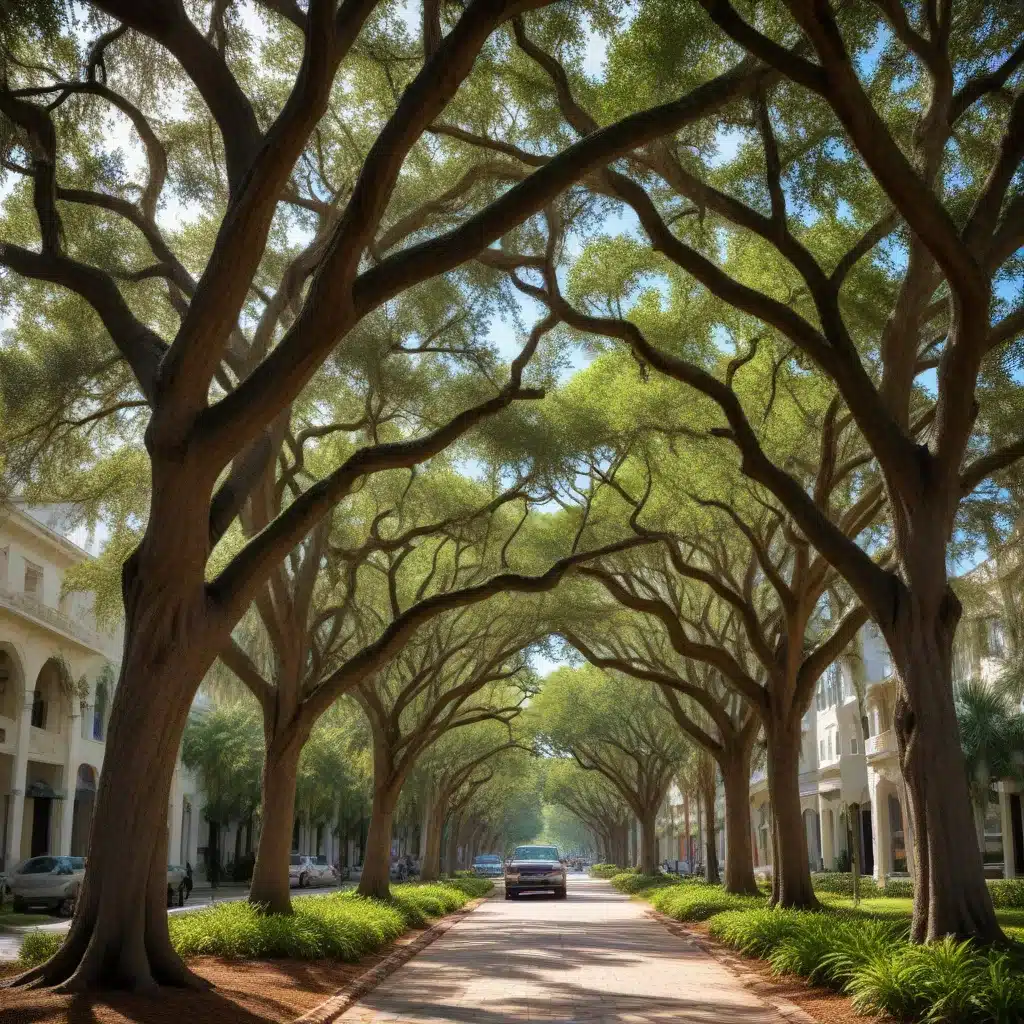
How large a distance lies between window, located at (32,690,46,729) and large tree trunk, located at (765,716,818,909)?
28637 mm

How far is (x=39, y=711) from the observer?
40938 mm

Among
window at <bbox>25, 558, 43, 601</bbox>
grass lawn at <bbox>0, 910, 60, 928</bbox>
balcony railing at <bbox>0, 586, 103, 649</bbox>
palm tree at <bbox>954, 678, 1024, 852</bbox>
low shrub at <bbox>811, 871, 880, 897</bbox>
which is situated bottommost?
grass lawn at <bbox>0, 910, 60, 928</bbox>

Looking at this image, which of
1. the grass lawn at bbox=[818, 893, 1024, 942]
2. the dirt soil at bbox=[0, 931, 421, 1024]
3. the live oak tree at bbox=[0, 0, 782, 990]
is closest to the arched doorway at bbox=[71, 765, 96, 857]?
the grass lawn at bbox=[818, 893, 1024, 942]

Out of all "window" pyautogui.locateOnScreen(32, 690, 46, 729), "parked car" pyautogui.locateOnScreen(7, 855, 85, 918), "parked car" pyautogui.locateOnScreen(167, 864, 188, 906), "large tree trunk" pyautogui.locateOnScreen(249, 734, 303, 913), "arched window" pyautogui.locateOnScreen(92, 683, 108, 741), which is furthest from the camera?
"arched window" pyautogui.locateOnScreen(92, 683, 108, 741)

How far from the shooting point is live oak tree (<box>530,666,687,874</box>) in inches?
1725

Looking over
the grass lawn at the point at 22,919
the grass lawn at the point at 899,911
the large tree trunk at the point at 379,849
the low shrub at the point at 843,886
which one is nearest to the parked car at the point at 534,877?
the low shrub at the point at 843,886

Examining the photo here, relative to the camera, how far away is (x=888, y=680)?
4472cm

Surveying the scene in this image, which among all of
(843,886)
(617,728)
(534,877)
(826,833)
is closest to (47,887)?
(534,877)

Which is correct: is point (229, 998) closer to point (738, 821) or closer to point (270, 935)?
point (270, 935)

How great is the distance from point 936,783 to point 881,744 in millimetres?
34506

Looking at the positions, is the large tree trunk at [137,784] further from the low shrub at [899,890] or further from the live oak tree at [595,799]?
the live oak tree at [595,799]

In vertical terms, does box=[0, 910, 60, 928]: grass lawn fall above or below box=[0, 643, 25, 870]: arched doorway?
below

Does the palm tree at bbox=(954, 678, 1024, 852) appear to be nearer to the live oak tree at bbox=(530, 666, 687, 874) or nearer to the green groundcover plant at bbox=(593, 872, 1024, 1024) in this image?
the live oak tree at bbox=(530, 666, 687, 874)

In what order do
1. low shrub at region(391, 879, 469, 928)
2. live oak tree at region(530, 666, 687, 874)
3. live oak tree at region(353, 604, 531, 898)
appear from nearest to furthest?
low shrub at region(391, 879, 469, 928) → live oak tree at region(353, 604, 531, 898) → live oak tree at region(530, 666, 687, 874)
